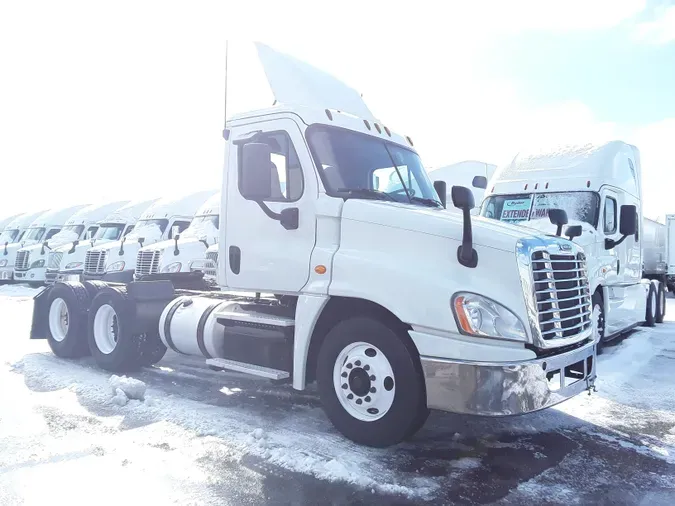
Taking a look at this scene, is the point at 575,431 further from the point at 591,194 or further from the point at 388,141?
the point at 591,194

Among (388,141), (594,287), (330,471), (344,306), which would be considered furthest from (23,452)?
(594,287)

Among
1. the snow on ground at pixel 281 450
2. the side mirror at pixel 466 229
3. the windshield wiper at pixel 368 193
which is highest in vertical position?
the windshield wiper at pixel 368 193

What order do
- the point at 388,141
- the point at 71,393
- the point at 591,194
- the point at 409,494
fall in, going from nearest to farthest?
1. the point at 409,494
2. the point at 388,141
3. the point at 71,393
4. the point at 591,194

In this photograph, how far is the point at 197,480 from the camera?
3.72 m

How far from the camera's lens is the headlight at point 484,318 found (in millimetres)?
3824

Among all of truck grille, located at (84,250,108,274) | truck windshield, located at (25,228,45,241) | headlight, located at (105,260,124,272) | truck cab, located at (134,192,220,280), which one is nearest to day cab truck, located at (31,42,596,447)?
truck cab, located at (134,192,220,280)

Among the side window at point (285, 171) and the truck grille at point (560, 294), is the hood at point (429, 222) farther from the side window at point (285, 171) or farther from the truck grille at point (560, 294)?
the side window at point (285, 171)

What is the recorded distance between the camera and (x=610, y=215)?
30.7 ft

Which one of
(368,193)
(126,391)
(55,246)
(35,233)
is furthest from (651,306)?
(35,233)

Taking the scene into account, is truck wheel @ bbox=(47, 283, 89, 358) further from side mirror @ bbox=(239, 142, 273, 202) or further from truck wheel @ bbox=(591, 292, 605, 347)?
truck wheel @ bbox=(591, 292, 605, 347)

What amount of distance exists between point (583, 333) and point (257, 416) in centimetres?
291

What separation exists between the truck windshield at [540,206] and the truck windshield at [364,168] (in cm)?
461

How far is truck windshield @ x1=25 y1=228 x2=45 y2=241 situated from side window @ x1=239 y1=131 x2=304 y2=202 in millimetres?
25788

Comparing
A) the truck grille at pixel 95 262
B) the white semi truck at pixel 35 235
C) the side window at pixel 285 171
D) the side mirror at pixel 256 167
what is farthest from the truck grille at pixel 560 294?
the white semi truck at pixel 35 235
